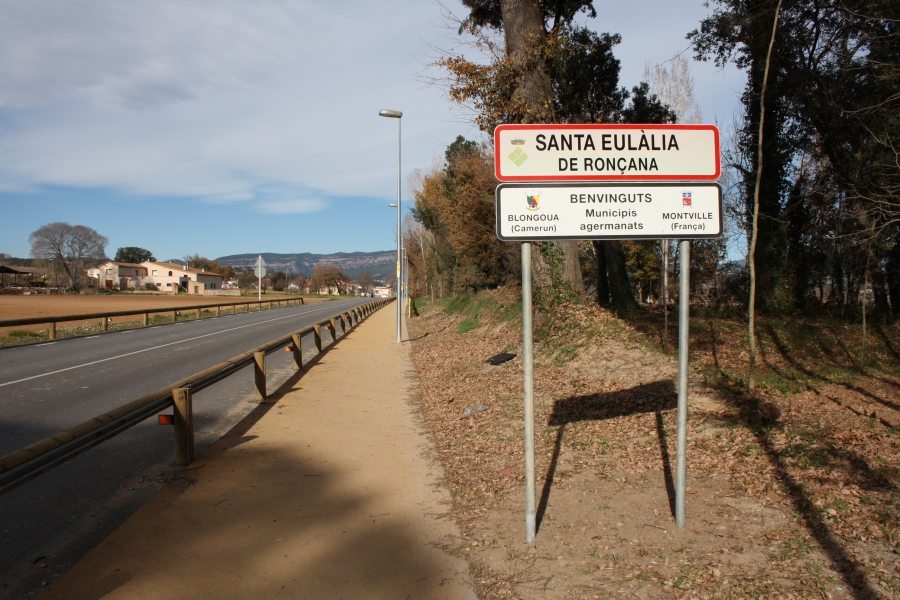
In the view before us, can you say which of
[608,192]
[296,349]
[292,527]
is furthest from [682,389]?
[296,349]

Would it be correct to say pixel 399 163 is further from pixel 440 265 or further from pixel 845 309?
pixel 440 265

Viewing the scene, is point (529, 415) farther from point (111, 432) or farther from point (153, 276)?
point (153, 276)

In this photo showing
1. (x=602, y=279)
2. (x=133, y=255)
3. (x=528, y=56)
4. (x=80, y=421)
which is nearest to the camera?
(x=80, y=421)

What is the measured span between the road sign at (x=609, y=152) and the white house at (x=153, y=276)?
432ft

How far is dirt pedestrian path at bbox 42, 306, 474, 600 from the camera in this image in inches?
150

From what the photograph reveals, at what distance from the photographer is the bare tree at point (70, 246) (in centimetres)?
11288

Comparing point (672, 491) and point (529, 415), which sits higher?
point (529, 415)

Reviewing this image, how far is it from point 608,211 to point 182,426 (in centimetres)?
447

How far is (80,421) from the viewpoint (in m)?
8.07

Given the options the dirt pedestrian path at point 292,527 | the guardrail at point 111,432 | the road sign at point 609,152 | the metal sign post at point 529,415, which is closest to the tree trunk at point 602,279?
the dirt pedestrian path at point 292,527

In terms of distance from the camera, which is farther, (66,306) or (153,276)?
(153,276)

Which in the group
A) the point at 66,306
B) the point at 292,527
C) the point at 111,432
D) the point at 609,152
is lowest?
the point at 292,527

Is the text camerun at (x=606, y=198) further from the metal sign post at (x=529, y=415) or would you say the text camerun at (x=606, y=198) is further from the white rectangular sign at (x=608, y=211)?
the metal sign post at (x=529, y=415)

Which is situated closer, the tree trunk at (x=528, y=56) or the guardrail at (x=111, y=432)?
the guardrail at (x=111, y=432)
